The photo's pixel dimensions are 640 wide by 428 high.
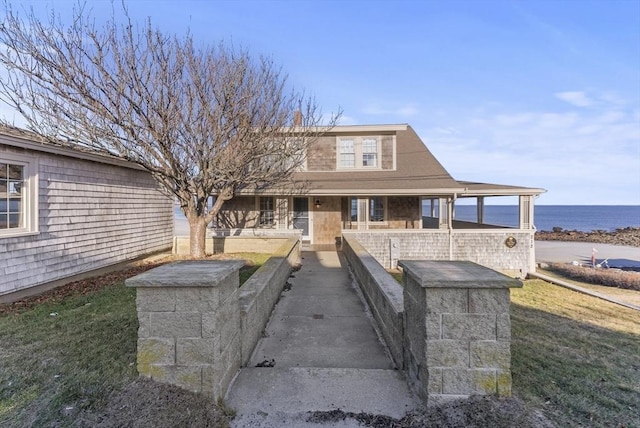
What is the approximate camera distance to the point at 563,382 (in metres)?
2.91

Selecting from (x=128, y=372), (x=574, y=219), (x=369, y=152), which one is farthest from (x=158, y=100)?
(x=574, y=219)

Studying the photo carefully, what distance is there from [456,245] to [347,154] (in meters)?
5.83

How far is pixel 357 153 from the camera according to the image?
568 inches

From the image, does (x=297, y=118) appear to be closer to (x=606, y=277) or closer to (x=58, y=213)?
(x=58, y=213)

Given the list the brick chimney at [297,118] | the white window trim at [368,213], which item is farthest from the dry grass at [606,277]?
the brick chimney at [297,118]

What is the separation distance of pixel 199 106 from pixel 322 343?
23.2 ft

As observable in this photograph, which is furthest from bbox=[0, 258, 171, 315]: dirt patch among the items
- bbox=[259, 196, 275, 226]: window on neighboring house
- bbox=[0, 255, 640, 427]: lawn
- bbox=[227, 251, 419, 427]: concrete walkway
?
bbox=[259, 196, 275, 226]: window on neighboring house

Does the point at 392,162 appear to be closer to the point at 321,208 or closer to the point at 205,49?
the point at 321,208

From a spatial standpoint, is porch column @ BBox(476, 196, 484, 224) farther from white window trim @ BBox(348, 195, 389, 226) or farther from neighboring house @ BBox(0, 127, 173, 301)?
neighboring house @ BBox(0, 127, 173, 301)

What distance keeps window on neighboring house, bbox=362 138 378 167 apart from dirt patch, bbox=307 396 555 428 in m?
12.5

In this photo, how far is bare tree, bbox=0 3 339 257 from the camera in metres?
7.47

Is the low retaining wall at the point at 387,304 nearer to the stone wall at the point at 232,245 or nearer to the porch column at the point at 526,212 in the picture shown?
the stone wall at the point at 232,245

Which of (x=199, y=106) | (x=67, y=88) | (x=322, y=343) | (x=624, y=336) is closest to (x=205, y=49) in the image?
(x=199, y=106)

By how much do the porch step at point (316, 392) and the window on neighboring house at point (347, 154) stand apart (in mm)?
11857
